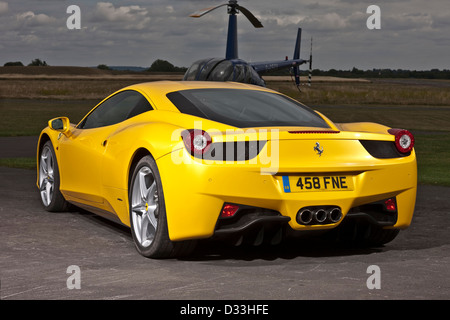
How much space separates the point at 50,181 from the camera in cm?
809

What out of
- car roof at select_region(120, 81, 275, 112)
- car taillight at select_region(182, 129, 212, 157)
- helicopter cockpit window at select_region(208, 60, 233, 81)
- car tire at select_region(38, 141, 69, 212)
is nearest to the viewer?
car taillight at select_region(182, 129, 212, 157)

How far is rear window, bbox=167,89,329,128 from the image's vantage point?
5915 mm

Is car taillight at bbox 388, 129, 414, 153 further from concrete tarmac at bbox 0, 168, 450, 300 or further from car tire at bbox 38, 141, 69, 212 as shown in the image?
car tire at bbox 38, 141, 69, 212

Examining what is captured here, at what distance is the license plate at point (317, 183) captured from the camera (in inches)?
213

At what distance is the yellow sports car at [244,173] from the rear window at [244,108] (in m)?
0.01

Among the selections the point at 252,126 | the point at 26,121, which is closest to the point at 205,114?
the point at 252,126

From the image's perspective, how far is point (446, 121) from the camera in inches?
1270

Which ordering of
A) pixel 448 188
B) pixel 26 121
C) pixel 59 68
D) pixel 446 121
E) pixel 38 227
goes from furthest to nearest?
1. pixel 59 68
2. pixel 446 121
3. pixel 26 121
4. pixel 448 188
5. pixel 38 227

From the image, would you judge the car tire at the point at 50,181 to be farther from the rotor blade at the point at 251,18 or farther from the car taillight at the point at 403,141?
the rotor blade at the point at 251,18

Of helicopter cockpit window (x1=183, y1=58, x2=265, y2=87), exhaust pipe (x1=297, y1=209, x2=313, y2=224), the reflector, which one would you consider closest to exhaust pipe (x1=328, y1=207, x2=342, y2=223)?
exhaust pipe (x1=297, y1=209, x2=313, y2=224)

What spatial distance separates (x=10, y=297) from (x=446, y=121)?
1181 inches

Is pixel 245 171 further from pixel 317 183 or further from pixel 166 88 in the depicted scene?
pixel 166 88

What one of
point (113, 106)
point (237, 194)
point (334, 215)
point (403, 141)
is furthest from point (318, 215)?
point (113, 106)
